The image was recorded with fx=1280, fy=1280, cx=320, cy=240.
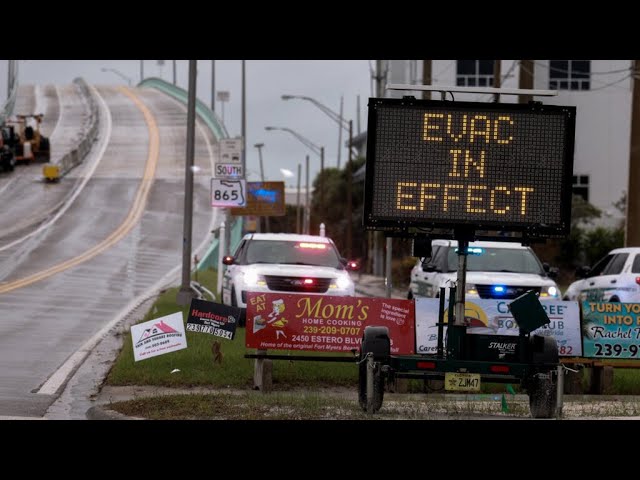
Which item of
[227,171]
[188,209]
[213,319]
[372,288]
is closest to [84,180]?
[372,288]

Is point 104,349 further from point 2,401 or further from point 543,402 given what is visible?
point 543,402

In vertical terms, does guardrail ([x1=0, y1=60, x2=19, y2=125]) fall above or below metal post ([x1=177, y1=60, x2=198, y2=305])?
above

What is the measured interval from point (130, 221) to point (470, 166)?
42277 mm

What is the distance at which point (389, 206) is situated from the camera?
1277 cm

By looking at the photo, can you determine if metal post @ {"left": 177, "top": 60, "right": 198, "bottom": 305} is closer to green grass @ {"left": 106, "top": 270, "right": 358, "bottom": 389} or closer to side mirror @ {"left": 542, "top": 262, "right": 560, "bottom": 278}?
green grass @ {"left": 106, "top": 270, "right": 358, "bottom": 389}

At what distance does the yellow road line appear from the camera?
32841 millimetres

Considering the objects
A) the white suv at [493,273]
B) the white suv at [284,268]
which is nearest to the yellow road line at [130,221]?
the white suv at [284,268]

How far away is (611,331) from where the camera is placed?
1673 centimetres

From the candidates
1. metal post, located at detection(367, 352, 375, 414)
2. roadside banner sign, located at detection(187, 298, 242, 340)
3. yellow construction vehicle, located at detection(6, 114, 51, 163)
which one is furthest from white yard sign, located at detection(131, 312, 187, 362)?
yellow construction vehicle, located at detection(6, 114, 51, 163)

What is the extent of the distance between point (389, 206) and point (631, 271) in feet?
33.9

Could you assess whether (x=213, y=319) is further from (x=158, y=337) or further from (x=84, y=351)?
(x=84, y=351)

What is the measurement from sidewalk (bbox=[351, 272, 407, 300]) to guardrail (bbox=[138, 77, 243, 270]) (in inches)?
196
